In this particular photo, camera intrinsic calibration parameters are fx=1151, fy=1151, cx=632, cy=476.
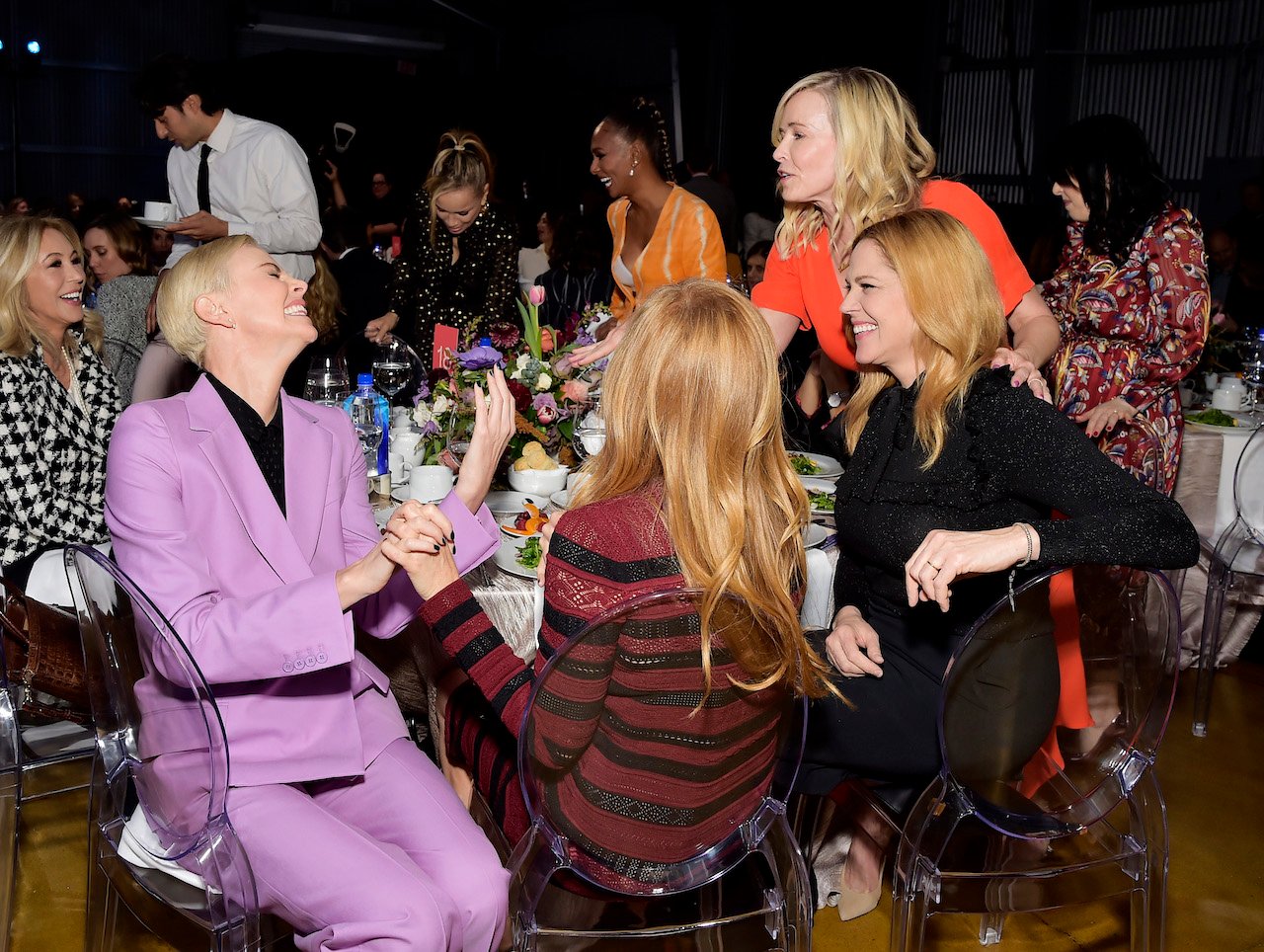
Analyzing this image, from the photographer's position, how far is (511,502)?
2496 mm

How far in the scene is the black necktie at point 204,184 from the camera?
4.25 m

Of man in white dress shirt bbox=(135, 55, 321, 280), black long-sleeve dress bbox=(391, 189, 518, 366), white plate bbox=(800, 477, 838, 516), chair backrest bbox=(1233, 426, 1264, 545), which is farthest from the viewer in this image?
black long-sleeve dress bbox=(391, 189, 518, 366)

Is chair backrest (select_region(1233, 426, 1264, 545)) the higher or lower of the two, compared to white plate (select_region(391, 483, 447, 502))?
lower

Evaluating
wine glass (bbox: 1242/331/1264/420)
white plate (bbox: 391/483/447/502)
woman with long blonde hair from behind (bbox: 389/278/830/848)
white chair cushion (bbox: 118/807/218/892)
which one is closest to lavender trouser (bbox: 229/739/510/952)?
white chair cushion (bbox: 118/807/218/892)

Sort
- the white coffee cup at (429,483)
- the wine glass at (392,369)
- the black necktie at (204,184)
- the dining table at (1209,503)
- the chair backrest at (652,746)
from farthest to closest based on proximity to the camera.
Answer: the black necktie at (204,184)
the dining table at (1209,503)
the wine glass at (392,369)
the white coffee cup at (429,483)
the chair backrest at (652,746)

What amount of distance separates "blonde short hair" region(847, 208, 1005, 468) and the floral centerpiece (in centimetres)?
87

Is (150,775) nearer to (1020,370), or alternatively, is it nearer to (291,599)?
(291,599)

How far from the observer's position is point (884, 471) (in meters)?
2.04

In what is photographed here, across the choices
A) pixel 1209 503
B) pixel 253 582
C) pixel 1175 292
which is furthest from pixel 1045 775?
pixel 1209 503

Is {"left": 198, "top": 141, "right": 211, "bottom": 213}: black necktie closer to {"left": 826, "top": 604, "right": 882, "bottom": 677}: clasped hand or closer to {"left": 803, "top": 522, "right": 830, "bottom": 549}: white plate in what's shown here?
{"left": 803, "top": 522, "right": 830, "bottom": 549}: white plate

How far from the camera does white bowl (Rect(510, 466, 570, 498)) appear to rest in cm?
256

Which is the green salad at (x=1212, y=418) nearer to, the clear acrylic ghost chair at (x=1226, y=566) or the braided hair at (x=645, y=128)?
the clear acrylic ghost chair at (x=1226, y=566)

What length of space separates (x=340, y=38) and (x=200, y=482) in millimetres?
13180

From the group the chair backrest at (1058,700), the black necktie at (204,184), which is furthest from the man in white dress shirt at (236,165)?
the chair backrest at (1058,700)
